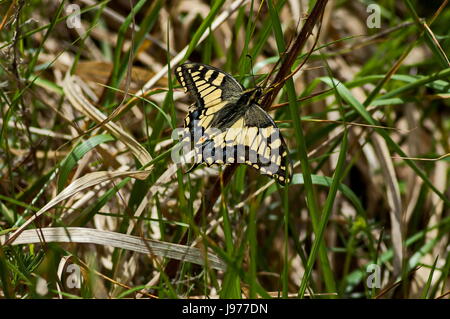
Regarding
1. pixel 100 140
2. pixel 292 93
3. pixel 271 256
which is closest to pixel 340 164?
pixel 292 93

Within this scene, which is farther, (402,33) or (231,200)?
(402,33)
